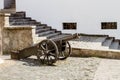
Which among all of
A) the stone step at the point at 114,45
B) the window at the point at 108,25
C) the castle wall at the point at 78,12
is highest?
the castle wall at the point at 78,12

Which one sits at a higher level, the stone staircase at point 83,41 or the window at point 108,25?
the window at point 108,25

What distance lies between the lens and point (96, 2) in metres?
12.8

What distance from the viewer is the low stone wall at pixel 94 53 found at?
891cm

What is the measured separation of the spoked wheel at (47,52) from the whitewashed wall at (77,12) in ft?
16.8

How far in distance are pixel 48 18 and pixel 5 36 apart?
3742mm

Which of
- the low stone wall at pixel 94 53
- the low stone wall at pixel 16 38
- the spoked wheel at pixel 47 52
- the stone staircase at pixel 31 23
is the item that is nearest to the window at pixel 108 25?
the stone staircase at pixel 31 23

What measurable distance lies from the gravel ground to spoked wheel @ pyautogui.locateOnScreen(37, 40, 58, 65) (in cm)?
16

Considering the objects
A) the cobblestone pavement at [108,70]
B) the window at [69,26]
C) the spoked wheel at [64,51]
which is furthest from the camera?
the window at [69,26]

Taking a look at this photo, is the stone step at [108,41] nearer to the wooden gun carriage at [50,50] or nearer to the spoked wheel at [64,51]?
the spoked wheel at [64,51]

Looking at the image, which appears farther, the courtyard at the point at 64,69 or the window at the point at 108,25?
the window at the point at 108,25

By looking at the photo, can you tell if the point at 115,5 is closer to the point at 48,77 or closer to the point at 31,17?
the point at 31,17

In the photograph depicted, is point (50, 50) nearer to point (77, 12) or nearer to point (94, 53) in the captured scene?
point (94, 53)

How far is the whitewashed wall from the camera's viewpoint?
1275cm

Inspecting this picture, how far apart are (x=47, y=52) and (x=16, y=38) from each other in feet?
6.91
